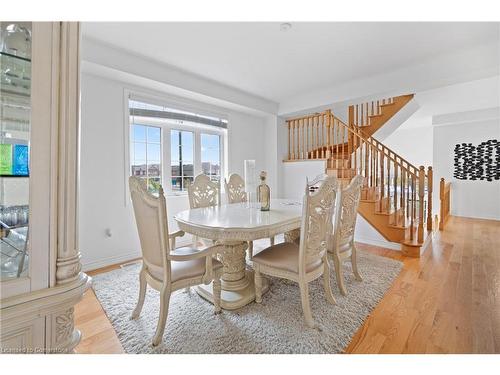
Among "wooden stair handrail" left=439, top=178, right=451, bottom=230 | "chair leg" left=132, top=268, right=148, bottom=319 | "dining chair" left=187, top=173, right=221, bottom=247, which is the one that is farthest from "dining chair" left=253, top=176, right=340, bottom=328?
"wooden stair handrail" left=439, top=178, right=451, bottom=230

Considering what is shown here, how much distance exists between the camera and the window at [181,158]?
361cm

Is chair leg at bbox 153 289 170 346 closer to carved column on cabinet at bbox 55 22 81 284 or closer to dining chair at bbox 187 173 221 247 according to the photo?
carved column on cabinet at bbox 55 22 81 284

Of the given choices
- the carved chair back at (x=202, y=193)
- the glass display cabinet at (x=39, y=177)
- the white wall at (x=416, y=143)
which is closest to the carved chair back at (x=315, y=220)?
the glass display cabinet at (x=39, y=177)

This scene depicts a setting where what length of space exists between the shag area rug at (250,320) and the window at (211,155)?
2.14 metres

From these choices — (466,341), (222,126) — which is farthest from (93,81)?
(466,341)

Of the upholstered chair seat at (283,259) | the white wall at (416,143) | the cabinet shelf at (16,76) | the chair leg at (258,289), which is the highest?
the white wall at (416,143)

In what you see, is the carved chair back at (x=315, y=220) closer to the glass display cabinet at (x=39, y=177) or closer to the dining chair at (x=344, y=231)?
the dining chair at (x=344, y=231)

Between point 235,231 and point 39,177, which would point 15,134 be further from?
point 235,231

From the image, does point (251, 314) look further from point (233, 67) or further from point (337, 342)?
point (233, 67)

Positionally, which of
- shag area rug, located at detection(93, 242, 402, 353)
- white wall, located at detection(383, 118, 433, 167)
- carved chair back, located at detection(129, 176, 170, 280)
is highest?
white wall, located at detection(383, 118, 433, 167)

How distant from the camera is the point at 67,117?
791 millimetres

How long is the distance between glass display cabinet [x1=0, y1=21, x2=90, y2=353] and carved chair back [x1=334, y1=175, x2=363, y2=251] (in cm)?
187

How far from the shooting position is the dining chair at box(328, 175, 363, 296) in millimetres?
2068

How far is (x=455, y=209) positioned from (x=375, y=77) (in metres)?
4.78
